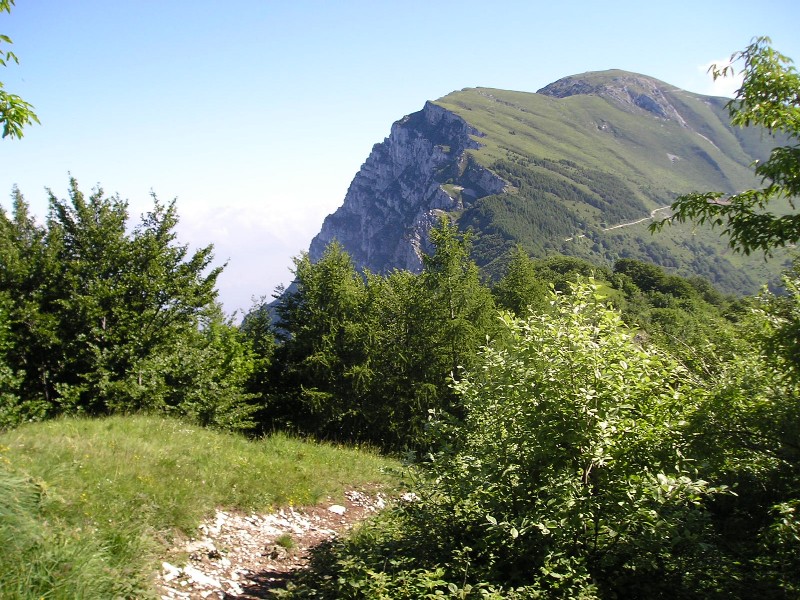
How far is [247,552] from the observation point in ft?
29.5

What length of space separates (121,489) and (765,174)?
10.2 meters

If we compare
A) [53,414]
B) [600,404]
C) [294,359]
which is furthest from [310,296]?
[600,404]

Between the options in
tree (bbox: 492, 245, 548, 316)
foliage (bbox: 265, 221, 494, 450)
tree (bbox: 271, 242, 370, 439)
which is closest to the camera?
foliage (bbox: 265, 221, 494, 450)

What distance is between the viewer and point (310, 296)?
24.8 meters

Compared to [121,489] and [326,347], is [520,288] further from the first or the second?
[121,489]

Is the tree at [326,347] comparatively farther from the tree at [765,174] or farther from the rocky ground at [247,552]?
the tree at [765,174]

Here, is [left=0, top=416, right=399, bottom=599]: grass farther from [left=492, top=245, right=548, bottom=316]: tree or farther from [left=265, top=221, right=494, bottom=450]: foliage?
[left=492, top=245, right=548, bottom=316]: tree

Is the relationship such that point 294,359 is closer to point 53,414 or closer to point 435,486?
point 53,414

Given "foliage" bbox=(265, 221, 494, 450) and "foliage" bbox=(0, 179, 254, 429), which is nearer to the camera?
"foliage" bbox=(0, 179, 254, 429)

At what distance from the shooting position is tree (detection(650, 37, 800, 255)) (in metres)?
5.08

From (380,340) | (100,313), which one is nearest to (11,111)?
(100,313)

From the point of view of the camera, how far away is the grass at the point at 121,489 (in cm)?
573

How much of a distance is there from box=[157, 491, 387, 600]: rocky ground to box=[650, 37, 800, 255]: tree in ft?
26.6

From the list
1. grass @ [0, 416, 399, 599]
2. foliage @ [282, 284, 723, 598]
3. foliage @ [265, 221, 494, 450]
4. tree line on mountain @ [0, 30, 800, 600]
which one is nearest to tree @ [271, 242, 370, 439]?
foliage @ [265, 221, 494, 450]
